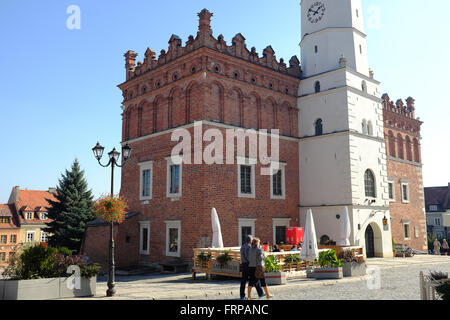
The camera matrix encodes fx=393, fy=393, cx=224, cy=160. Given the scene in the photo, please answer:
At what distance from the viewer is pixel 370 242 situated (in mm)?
25984

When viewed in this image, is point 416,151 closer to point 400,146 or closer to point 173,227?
point 400,146

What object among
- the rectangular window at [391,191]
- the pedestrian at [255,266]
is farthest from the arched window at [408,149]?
the pedestrian at [255,266]

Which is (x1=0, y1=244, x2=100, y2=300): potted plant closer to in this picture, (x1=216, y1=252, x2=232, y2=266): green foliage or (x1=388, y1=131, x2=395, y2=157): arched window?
(x1=216, y1=252, x2=232, y2=266): green foliage

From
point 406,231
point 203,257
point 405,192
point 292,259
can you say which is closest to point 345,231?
point 292,259

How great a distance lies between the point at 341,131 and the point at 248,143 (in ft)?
20.5

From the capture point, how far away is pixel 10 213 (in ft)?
184

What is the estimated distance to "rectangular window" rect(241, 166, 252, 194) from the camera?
22688mm

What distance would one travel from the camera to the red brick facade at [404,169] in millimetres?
33281

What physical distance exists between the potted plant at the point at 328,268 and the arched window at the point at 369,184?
10104 mm

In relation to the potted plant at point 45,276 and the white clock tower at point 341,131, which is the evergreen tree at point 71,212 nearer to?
the white clock tower at point 341,131

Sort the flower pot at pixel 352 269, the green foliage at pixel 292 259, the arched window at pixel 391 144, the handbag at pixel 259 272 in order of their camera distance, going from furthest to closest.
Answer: the arched window at pixel 391 144 → the green foliage at pixel 292 259 → the flower pot at pixel 352 269 → the handbag at pixel 259 272

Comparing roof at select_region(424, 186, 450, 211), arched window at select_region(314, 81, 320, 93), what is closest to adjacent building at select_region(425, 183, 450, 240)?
roof at select_region(424, 186, 450, 211)

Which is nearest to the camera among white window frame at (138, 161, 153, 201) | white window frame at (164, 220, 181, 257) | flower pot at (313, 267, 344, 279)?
flower pot at (313, 267, 344, 279)
